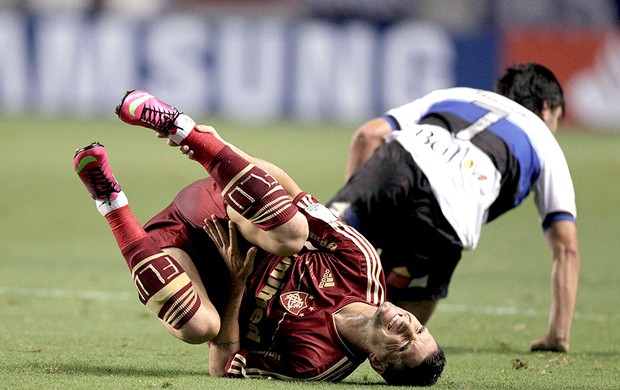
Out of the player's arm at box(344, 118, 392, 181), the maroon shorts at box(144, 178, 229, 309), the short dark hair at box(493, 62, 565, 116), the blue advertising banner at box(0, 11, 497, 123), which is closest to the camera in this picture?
the maroon shorts at box(144, 178, 229, 309)

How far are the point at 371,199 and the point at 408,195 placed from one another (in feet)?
0.69

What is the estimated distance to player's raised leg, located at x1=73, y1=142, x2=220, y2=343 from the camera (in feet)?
18.0

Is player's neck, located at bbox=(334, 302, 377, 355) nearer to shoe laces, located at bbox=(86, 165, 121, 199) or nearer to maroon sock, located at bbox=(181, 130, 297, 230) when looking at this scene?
maroon sock, located at bbox=(181, 130, 297, 230)

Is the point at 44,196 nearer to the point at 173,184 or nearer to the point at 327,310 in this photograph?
the point at 173,184

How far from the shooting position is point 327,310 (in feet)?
18.5

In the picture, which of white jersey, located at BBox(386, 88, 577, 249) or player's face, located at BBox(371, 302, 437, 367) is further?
white jersey, located at BBox(386, 88, 577, 249)

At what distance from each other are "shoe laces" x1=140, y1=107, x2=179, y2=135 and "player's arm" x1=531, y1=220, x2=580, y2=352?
2525 millimetres

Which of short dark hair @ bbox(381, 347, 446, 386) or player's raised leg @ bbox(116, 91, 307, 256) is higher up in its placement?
player's raised leg @ bbox(116, 91, 307, 256)

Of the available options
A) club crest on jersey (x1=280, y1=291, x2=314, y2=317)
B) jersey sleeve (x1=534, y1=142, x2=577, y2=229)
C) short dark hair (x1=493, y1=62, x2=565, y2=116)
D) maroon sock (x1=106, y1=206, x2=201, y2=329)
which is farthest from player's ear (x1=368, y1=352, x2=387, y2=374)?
short dark hair (x1=493, y1=62, x2=565, y2=116)

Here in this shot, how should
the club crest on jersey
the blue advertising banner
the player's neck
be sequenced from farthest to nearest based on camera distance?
1. the blue advertising banner
2. the club crest on jersey
3. the player's neck

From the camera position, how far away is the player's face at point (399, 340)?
5.36m

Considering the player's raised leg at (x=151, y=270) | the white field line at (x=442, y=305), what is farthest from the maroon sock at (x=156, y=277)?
the white field line at (x=442, y=305)

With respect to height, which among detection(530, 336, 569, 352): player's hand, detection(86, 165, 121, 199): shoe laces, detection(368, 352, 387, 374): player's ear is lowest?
detection(530, 336, 569, 352): player's hand

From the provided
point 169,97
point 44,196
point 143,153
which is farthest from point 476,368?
point 169,97
